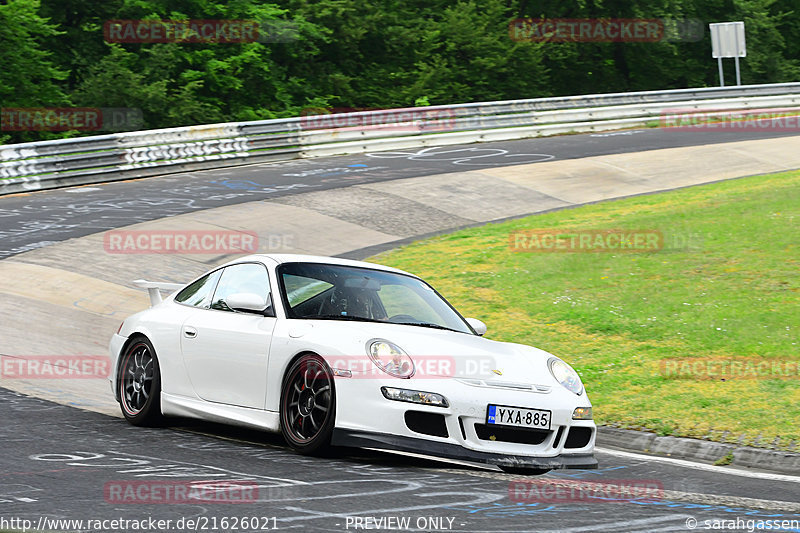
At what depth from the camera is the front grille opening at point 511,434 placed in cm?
660

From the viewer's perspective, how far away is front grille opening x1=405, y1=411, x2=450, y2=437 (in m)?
6.52

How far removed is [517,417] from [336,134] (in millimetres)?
23419

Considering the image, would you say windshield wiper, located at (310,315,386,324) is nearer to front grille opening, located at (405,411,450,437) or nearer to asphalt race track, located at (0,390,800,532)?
asphalt race track, located at (0,390,800,532)

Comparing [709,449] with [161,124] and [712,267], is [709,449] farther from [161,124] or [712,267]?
[161,124]

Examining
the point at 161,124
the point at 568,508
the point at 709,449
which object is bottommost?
the point at 709,449

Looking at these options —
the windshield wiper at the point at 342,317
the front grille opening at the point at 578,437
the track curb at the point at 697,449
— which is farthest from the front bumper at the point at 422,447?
the track curb at the point at 697,449

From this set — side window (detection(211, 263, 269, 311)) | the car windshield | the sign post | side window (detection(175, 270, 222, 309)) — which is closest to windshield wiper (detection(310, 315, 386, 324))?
the car windshield

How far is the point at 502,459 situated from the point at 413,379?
747 millimetres

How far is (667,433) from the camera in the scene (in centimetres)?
866

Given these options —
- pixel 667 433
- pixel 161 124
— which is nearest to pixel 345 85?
pixel 161 124

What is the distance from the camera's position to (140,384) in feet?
27.5

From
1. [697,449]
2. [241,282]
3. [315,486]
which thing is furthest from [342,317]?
[697,449]

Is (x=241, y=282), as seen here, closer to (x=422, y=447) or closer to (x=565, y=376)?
(x=422, y=447)

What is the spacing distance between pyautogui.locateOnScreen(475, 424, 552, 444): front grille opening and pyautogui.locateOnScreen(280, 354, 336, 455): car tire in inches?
37.2
